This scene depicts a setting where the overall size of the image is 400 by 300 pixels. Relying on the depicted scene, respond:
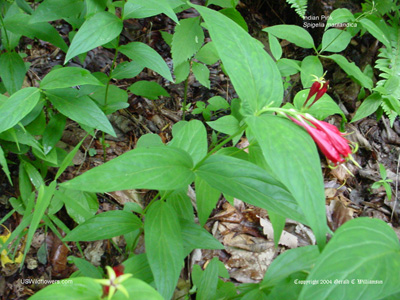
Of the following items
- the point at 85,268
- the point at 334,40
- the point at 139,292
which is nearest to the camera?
the point at 139,292

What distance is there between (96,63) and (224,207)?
4.95 ft

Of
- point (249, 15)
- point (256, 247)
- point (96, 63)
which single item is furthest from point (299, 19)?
point (256, 247)

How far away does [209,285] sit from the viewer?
121 centimetres

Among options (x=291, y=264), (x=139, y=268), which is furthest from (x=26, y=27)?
(x=291, y=264)

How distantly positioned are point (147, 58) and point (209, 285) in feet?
3.51

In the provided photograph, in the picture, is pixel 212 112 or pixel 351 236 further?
pixel 212 112

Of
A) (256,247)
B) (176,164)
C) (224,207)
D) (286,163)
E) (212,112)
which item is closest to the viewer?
(286,163)

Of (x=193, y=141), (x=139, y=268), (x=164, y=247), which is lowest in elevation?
(x=139, y=268)

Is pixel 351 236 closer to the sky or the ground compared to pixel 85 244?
closer to the sky

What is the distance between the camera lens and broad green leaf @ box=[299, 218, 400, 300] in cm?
66

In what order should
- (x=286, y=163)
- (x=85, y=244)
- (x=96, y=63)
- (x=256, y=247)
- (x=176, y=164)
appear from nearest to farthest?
(x=286, y=163), (x=176, y=164), (x=85, y=244), (x=256, y=247), (x=96, y=63)

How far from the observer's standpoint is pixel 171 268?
94 centimetres

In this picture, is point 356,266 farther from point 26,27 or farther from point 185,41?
point 26,27

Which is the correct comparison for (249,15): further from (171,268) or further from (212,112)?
(171,268)
